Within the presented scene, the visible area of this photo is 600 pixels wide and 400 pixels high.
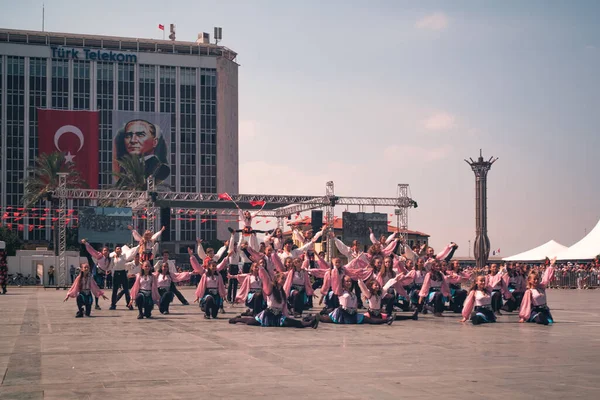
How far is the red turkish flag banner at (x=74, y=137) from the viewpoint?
97875 millimetres

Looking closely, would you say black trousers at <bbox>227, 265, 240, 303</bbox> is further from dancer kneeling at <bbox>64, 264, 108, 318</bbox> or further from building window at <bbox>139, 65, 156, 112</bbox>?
building window at <bbox>139, 65, 156, 112</bbox>

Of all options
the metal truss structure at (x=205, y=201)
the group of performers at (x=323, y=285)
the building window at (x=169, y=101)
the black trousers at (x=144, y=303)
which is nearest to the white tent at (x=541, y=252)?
the metal truss structure at (x=205, y=201)

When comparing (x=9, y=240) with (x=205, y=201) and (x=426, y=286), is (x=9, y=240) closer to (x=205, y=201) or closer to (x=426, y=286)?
(x=205, y=201)

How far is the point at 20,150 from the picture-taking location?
328 ft

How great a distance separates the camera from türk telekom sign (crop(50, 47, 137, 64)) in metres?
101

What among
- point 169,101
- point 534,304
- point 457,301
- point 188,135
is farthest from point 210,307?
point 169,101

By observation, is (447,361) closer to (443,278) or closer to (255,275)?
(255,275)

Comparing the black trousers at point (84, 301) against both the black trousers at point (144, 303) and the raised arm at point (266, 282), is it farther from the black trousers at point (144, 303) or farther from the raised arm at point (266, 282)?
the raised arm at point (266, 282)

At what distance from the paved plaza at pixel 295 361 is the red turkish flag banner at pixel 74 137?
8166 centimetres

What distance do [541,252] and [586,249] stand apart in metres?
8.66

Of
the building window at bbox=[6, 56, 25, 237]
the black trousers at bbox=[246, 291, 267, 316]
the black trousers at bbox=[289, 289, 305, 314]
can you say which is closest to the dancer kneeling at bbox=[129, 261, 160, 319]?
the black trousers at bbox=[246, 291, 267, 316]

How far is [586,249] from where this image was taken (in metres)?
58.2

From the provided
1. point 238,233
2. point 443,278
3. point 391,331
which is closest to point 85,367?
point 391,331

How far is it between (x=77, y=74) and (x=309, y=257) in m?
83.4
